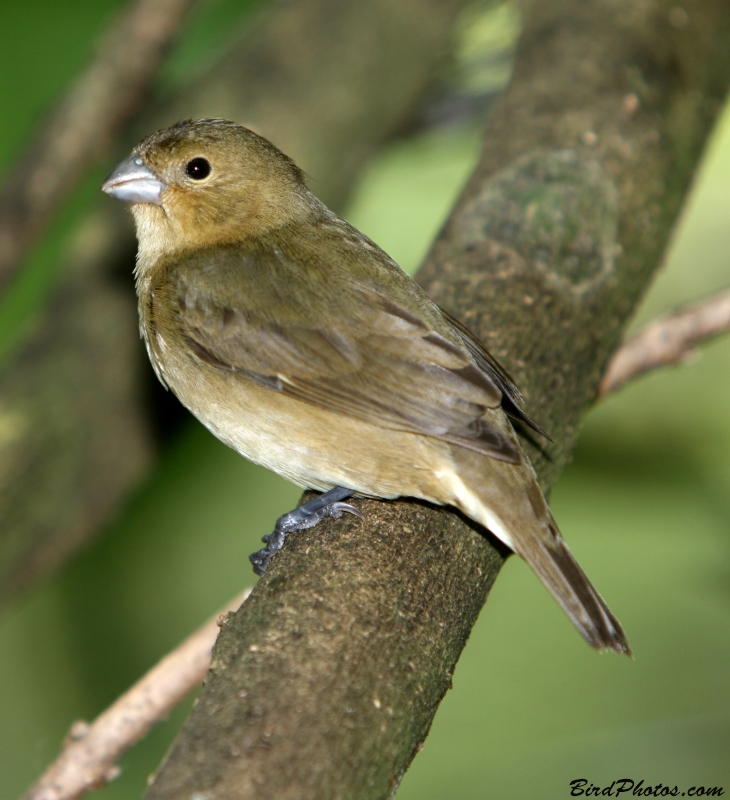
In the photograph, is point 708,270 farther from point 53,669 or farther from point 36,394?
point 53,669

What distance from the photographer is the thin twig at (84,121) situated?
13.0 feet

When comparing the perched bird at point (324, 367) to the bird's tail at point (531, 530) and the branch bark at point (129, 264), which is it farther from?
the branch bark at point (129, 264)

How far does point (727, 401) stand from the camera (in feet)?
15.3

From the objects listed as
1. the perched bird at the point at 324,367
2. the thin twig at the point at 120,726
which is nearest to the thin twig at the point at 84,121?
the perched bird at the point at 324,367

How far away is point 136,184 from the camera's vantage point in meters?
2.77

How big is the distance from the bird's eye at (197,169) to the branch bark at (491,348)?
731 millimetres

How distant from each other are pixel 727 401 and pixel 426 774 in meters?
2.32

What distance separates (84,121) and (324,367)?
2351 mm

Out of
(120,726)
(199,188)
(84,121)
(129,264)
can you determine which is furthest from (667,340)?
(84,121)

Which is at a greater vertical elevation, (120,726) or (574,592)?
(574,592)

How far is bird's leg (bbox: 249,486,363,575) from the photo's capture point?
7.42ft

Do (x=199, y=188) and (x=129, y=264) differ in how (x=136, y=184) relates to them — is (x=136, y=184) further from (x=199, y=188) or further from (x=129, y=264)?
(x=129, y=264)

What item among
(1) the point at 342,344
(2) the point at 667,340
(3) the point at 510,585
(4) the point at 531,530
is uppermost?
(1) the point at 342,344

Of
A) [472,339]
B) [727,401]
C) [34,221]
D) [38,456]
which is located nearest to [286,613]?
[472,339]
